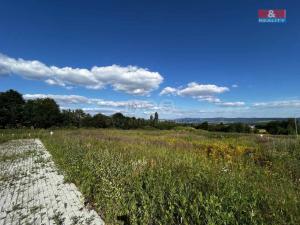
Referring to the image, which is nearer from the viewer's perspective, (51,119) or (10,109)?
(10,109)

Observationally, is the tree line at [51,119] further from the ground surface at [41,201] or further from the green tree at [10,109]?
the ground surface at [41,201]

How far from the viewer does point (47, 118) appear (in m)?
64.1

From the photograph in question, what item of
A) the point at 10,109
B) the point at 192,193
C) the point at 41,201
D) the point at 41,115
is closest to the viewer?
the point at 192,193

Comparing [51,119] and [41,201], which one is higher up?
[51,119]

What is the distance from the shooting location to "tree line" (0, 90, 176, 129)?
5953 cm

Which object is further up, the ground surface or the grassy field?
the grassy field

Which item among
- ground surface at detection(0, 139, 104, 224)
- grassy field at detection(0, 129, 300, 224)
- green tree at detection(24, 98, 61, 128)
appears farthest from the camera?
green tree at detection(24, 98, 61, 128)

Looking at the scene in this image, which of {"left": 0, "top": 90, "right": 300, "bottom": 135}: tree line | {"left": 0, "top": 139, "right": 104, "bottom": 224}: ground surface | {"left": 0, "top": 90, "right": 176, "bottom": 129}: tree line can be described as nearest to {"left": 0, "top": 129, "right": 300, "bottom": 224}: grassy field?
{"left": 0, "top": 139, "right": 104, "bottom": 224}: ground surface

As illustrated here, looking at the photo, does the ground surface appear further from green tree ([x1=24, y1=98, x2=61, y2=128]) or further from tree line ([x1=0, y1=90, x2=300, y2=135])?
green tree ([x1=24, y1=98, x2=61, y2=128])

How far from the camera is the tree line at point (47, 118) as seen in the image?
5953 centimetres

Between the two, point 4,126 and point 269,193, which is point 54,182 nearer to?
point 269,193

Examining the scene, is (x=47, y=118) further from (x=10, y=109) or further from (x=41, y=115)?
Answer: (x=10, y=109)

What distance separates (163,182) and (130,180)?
0.99 m

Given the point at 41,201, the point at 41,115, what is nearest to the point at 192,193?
the point at 41,201
